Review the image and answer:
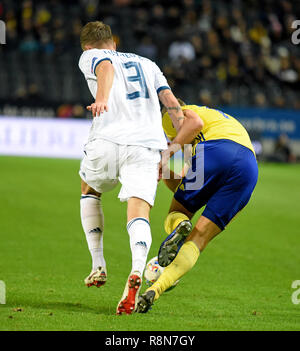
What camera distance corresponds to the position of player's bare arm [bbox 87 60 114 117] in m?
5.05

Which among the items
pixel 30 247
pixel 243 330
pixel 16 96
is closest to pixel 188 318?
pixel 243 330

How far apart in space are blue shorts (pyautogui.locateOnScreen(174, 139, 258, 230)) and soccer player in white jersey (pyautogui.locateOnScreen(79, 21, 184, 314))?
44cm

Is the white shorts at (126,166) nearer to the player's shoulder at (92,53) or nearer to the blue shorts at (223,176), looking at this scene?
the blue shorts at (223,176)

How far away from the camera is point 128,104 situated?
5.38 metres

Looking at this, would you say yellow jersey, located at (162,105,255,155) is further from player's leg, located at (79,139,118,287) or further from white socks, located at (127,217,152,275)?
white socks, located at (127,217,152,275)

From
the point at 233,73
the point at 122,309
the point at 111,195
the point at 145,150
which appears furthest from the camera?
the point at 233,73

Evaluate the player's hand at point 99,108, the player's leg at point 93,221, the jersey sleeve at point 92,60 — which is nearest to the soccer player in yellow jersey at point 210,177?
the player's leg at point 93,221

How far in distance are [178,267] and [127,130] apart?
115 cm

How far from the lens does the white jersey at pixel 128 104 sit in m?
5.35

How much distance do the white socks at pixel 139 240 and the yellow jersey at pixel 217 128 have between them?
1021mm

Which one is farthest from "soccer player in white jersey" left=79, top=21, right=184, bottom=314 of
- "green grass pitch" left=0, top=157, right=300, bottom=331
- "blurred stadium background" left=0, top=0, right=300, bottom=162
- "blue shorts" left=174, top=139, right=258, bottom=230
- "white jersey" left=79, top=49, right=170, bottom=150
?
"blurred stadium background" left=0, top=0, right=300, bottom=162

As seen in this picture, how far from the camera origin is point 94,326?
470 cm

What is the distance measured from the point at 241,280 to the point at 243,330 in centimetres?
238

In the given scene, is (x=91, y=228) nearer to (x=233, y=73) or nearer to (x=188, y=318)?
(x=188, y=318)
